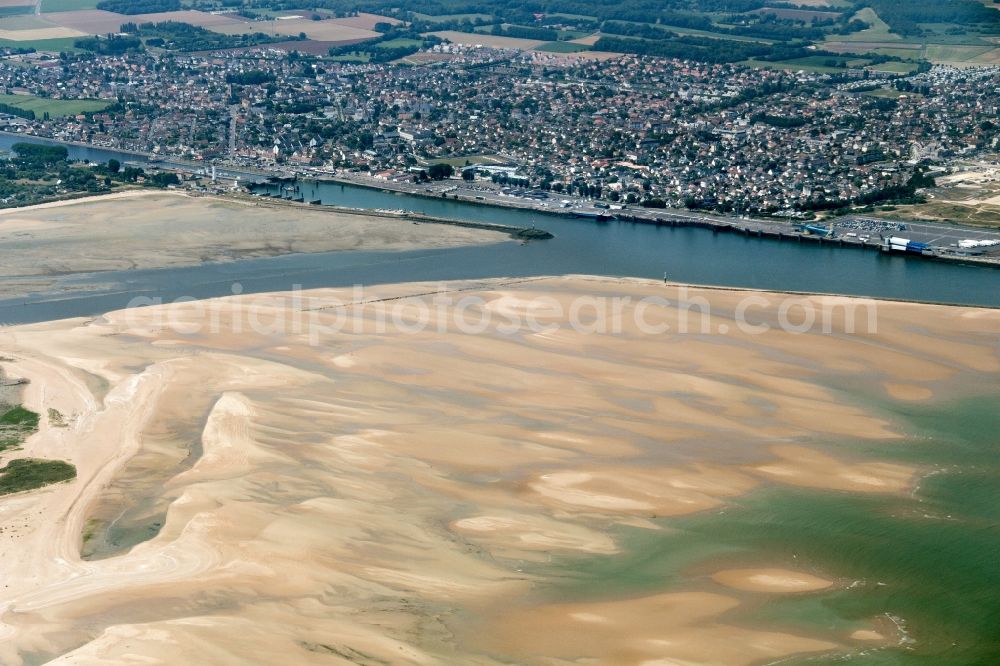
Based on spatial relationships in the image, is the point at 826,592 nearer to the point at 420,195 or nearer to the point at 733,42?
the point at 420,195

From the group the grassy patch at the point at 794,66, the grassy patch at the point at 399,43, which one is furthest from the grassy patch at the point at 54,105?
the grassy patch at the point at 794,66

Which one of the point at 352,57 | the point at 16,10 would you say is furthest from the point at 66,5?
the point at 352,57

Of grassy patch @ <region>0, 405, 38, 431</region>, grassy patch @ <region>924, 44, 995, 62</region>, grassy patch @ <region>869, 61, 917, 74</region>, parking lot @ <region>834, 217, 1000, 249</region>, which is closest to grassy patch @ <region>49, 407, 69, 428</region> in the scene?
grassy patch @ <region>0, 405, 38, 431</region>

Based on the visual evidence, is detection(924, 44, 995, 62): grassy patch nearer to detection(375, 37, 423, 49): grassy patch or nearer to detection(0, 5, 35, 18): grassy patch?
detection(375, 37, 423, 49): grassy patch

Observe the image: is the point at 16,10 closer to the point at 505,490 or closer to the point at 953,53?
the point at 953,53

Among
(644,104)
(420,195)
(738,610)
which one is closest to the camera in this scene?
(738,610)

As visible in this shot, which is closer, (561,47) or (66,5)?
(561,47)

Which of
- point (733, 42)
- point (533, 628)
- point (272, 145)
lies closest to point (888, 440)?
point (533, 628)
